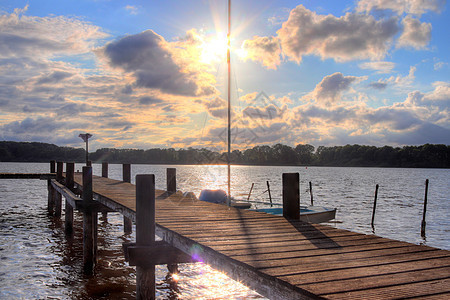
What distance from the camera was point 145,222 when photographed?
6.17 meters

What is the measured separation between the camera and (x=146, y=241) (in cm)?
615

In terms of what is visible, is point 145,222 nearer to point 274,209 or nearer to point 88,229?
point 88,229

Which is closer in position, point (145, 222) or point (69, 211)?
point (145, 222)

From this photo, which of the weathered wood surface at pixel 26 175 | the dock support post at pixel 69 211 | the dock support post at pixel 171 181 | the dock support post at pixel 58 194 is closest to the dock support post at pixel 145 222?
the dock support post at pixel 171 181

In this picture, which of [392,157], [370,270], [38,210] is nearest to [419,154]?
[392,157]

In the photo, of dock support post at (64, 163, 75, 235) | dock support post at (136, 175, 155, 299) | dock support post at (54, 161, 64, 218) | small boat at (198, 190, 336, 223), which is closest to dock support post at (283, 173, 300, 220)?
dock support post at (136, 175, 155, 299)

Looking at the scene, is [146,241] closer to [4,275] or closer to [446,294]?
[446,294]

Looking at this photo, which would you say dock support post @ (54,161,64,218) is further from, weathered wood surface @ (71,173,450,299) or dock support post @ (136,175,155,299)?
dock support post @ (136,175,155,299)

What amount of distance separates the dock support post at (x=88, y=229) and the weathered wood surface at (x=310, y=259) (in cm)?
557

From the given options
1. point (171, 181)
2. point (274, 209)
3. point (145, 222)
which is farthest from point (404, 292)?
point (274, 209)

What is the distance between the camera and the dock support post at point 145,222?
20.2 feet

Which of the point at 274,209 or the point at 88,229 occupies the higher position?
the point at 88,229

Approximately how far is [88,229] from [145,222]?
630 cm

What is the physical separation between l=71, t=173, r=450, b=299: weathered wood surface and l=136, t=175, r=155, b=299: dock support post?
1.09 feet
